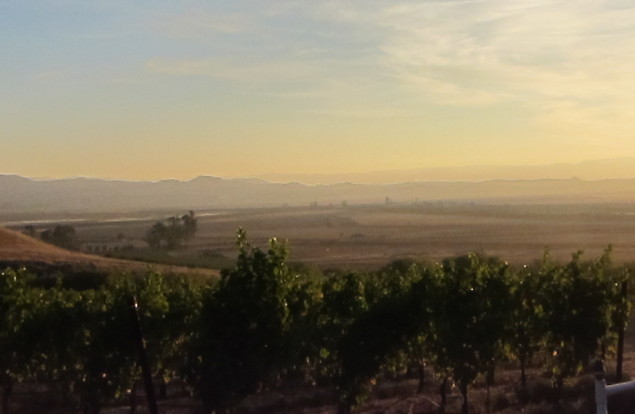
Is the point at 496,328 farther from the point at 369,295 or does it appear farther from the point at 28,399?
the point at 28,399

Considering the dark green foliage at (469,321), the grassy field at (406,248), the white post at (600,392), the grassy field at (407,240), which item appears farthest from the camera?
the grassy field at (407,240)

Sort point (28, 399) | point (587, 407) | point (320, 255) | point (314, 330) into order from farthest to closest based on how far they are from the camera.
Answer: point (320, 255), point (28, 399), point (587, 407), point (314, 330)

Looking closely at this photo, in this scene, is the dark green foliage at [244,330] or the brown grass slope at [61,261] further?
the brown grass slope at [61,261]

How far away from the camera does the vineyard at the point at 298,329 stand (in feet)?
56.5

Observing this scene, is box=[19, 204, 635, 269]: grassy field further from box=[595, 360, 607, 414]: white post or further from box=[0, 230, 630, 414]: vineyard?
box=[595, 360, 607, 414]: white post

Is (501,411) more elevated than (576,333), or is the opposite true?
(576,333)

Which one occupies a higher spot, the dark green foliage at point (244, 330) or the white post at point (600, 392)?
the white post at point (600, 392)

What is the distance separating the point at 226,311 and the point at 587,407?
957 cm

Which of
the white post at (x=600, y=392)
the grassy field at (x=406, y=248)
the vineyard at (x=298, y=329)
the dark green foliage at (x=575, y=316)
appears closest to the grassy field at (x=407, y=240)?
the grassy field at (x=406, y=248)

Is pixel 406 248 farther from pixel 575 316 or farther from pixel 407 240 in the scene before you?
pixel 575 316

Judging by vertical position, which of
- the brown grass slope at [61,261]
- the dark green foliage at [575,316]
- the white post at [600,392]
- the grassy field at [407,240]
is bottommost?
the grassy field at [407,240]

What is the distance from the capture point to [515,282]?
67.4 ft

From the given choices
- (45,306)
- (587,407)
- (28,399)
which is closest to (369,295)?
(587,407)

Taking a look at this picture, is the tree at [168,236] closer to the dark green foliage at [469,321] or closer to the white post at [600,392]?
the dark green foliage at [469,321]
